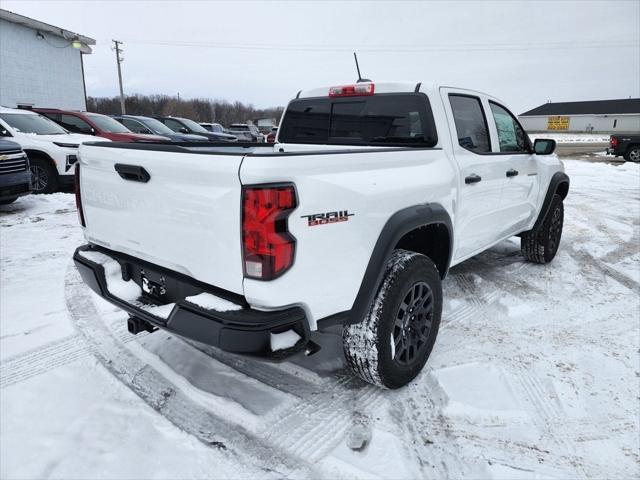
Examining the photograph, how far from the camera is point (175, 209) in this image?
2.15 metres

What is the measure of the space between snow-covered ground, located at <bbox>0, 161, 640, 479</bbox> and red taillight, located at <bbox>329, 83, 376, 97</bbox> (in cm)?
199

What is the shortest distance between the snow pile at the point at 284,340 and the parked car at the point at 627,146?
19823 millimetres

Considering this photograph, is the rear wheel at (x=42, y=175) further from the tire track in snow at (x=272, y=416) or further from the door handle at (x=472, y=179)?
the door handle at (x=472, y=179)

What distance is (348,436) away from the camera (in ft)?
7.79

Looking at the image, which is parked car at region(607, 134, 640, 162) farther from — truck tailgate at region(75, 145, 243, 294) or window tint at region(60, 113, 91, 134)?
truck tailgate at region(75, 145, 243, 294)

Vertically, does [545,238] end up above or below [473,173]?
below

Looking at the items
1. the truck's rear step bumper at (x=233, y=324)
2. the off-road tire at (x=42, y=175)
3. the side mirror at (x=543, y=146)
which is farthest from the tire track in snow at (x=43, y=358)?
the off-road tire at (x=42, y=175)

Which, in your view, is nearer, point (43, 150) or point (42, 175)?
point (43, 150)

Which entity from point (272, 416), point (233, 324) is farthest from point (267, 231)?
point (272, 416)

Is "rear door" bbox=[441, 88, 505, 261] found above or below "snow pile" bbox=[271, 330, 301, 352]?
above

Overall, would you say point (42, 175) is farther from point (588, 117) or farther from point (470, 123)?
point (588, 117)

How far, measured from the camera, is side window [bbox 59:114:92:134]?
402 inches

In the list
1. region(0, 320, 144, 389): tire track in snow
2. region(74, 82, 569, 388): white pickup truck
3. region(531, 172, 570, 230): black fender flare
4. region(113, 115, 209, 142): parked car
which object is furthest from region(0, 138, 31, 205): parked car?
region(531, 172, 570, 230): black fender flare

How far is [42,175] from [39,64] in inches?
605
